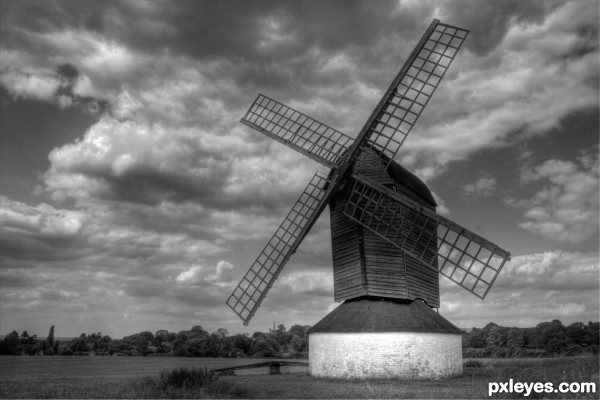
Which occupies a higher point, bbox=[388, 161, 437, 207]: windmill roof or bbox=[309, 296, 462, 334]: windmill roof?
bbox=[388, 161, 437, 207]: windmill roof

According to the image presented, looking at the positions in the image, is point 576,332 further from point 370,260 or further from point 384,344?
point 384,344

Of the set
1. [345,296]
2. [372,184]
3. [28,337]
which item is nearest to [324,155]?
[372,184]

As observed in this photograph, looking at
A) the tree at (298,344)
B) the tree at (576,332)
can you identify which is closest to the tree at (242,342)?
the tree at (298,344)

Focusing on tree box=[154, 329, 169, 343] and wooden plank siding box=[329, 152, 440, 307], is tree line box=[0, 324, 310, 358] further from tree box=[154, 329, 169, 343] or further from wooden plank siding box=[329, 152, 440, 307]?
wooden plank siding box=[329, 152, 440, 307]

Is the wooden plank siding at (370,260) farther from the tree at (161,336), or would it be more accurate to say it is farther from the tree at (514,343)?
the tree at (161,336)

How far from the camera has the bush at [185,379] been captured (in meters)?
14.7

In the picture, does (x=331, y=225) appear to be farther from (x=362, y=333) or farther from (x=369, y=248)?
(x=362, y=333)

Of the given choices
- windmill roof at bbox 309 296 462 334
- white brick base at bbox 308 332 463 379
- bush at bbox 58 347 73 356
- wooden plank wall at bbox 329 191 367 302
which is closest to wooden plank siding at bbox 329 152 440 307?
wooden plank wall at bbox 329 191 367 302

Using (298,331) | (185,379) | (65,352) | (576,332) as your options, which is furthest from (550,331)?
(65,352)

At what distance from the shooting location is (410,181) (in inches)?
996

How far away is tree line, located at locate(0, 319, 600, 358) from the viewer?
2098 inches

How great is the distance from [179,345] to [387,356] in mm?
51666

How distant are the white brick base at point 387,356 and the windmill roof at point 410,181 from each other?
738 centimetres

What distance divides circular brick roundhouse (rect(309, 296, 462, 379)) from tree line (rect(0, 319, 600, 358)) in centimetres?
2465
